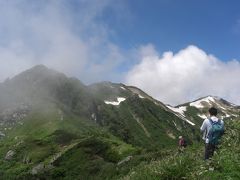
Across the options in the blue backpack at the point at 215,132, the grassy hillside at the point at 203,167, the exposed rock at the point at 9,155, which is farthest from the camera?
the exposed rock at the point at 9,155

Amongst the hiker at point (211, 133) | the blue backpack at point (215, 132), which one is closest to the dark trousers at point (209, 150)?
the hiker at point (211, 133)

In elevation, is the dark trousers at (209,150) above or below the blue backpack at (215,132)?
below

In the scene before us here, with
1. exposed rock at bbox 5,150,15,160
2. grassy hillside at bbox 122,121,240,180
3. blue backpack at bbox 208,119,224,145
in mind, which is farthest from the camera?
exposed rock at bbox 5,150,15,160

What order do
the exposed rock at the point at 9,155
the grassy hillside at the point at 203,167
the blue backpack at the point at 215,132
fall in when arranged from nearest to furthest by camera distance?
1. the grassy hillside at the point at 203,167
2. the blue backpack at the point at 215,132
3. the exposed rock at the point at 9,155

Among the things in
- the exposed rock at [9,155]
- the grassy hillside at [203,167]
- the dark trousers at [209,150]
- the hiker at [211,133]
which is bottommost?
the grassy hillside at [203,167]

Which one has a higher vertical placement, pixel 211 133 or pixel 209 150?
pixel 211 133

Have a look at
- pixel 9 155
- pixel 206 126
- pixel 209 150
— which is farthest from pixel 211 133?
pixel 9 155

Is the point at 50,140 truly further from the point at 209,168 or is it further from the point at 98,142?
the point at 209,168

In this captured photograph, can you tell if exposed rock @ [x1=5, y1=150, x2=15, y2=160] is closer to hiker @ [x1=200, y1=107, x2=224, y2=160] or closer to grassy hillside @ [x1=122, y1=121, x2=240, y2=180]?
grassy hillside @ [x1=122, y1=121, x2=240, y2=180]

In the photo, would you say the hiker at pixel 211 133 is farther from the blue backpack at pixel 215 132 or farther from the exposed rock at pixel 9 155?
the exposed rock at pixel 9 155

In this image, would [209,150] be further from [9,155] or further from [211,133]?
[9,155]

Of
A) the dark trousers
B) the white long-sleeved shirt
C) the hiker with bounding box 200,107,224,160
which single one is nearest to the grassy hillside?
the dark trousers

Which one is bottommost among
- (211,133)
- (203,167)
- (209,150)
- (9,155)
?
(203,167)

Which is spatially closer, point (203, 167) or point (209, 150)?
point (203, 167)
